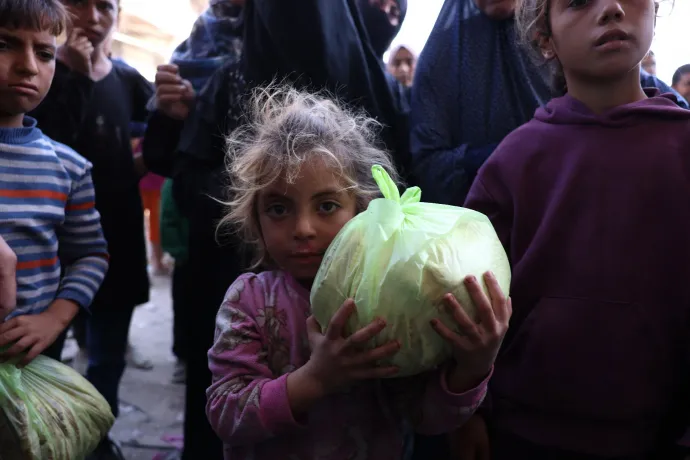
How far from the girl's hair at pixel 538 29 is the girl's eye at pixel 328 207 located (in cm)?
64

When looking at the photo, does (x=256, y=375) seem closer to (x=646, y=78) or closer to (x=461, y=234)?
(x=461, y=234)

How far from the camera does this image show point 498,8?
175 cm

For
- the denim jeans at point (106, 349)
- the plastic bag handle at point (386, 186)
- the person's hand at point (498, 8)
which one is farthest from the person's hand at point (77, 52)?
the plastic bag handle at point (386, 186)

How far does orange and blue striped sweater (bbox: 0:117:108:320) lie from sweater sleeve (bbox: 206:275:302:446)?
0.57 metres

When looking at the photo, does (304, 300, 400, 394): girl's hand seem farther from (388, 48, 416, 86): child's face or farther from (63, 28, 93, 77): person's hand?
(388, 48, 416, 86): child's face

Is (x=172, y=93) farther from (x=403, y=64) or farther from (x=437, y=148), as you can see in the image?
(x=403, y=64)

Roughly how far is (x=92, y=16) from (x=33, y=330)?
1295mm

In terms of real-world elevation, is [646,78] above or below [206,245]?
above

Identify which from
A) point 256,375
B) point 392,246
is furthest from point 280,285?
point 392,246

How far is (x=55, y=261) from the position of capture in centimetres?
144

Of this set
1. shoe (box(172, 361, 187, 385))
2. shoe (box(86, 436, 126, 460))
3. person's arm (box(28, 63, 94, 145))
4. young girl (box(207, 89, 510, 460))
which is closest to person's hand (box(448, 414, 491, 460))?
young girl (box(207, 89, 510, 460))

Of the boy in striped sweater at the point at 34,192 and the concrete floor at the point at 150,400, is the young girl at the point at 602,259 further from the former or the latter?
the concrete floor at the point at 150,400

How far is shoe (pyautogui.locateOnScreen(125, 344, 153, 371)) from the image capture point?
3.45m

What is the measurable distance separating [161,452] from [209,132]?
1.45 metres
